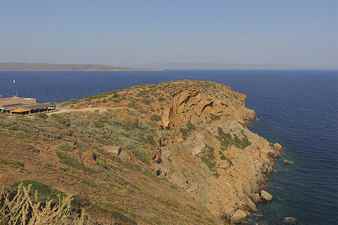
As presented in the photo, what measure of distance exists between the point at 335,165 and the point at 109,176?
5603 cm

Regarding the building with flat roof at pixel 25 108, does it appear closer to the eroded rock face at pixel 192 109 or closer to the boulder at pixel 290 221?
the eroded rock face at pixel 192 109

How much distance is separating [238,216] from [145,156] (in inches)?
616

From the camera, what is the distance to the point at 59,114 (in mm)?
58094

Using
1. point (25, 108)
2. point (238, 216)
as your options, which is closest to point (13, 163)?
point (238, 216)

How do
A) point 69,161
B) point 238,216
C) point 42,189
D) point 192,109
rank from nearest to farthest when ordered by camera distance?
point 42,189
point 69,161
point 238,216
point 192,109

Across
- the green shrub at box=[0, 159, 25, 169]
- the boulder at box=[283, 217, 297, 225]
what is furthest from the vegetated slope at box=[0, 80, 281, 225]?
the boulder at box=[283, 217, 297, 225]

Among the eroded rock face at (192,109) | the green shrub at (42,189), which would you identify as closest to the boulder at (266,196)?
the eroded rock face at (192,109)

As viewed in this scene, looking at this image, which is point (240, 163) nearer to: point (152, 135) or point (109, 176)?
point (152, 135)

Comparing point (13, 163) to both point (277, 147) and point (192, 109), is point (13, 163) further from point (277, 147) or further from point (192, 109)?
point (277, 147)

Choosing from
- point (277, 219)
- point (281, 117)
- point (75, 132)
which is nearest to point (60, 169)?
point (75, 132)

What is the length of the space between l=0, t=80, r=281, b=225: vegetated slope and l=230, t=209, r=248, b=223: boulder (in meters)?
0.23

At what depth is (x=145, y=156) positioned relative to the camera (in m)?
48.7

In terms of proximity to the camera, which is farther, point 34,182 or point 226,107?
point 226,107

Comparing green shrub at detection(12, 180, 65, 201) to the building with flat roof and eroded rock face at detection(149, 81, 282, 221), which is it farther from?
the building with flat roof
